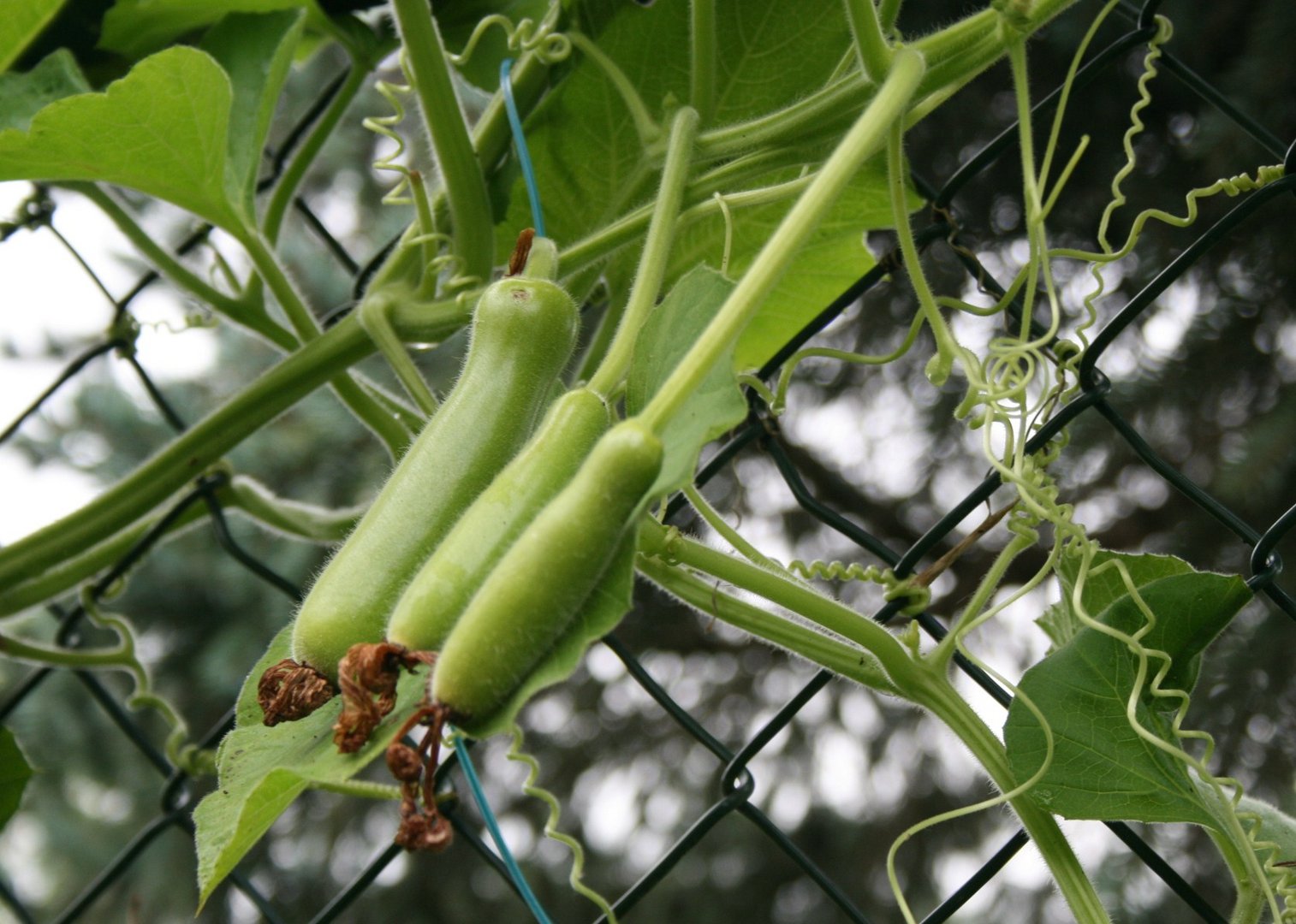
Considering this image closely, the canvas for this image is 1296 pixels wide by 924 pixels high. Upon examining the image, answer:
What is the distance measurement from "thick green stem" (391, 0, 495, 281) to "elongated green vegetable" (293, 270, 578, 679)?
0.27 meters

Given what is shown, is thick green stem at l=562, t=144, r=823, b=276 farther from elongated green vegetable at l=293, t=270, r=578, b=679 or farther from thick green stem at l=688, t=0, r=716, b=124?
elongated green vegetable at l=293, t=270, r=578, b=679

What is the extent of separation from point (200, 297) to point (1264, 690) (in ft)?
4.47

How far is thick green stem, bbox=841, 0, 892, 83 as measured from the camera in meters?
0.58

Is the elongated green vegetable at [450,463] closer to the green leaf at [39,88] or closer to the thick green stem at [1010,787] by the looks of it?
the thick green stem at [1010,787]

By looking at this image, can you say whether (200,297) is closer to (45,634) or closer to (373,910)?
(45,634)

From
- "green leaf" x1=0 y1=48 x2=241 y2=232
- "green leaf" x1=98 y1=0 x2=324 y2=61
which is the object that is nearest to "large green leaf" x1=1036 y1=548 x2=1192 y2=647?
"green leaf" x1=0 y1=48 x2=241 y2=232

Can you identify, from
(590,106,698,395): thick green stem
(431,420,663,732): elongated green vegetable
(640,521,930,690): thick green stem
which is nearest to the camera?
(431,420,663,732): elongated green vegetable

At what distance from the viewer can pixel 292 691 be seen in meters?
0.48

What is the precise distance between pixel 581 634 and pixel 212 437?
1.84ft

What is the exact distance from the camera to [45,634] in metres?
2.36

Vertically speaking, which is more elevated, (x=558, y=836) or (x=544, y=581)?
(x=544, y=581)

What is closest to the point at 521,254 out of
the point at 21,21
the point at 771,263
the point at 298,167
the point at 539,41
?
the point at 771,263

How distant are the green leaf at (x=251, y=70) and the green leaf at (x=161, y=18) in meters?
0.01

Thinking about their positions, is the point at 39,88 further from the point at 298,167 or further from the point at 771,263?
the point at 771,263
